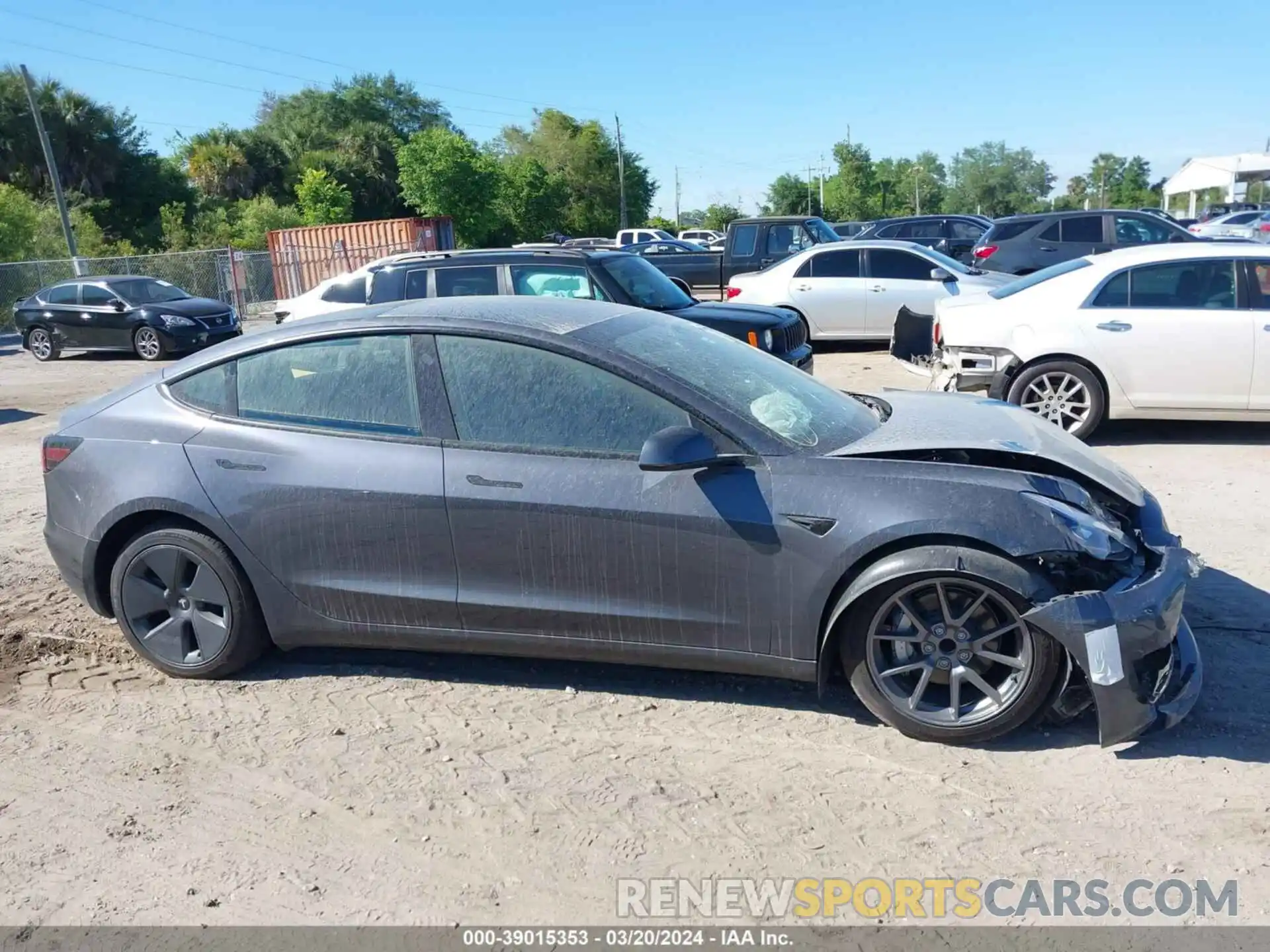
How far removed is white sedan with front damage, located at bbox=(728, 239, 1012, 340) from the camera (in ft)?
45.5

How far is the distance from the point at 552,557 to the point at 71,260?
28.2m

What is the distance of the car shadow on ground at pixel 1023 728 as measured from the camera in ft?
12.0

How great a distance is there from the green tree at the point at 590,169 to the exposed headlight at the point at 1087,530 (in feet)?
216

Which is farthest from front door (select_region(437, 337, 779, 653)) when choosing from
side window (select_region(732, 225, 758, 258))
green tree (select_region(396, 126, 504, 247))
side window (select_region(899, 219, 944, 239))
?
green tree (select_region(396, 126, 504, 247))

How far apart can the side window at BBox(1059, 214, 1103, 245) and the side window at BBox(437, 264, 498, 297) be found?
10858 millimetres

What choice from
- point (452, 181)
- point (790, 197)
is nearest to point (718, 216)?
point (790, 197)

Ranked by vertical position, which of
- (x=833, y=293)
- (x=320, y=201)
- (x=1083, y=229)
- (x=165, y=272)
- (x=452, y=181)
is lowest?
(x=833, y=293)

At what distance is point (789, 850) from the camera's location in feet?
10.3

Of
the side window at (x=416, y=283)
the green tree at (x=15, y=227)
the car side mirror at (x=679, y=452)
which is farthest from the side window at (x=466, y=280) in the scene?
the green tree at (x=15, y=227)

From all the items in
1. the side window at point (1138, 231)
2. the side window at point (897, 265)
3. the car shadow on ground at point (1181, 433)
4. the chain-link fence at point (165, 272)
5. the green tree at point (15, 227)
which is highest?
the green tree at point (15, 227)

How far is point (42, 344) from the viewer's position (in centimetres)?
1942

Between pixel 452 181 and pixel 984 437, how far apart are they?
4658 centimetres

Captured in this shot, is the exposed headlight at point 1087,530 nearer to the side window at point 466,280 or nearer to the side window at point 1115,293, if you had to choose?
the side window at point 1115,293

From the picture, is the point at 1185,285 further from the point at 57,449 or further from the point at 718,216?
the point at 718,216
